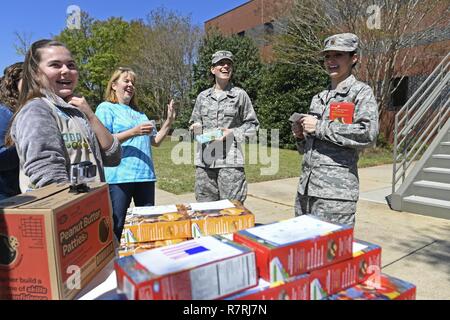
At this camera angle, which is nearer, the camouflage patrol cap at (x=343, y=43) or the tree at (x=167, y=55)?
the camouflage patrol cap at (x=343, y=43)

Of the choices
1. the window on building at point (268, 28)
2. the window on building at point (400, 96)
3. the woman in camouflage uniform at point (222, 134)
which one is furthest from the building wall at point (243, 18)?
the woman in camouflage uniform at point (222, 134)

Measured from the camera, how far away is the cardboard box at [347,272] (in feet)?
3.92

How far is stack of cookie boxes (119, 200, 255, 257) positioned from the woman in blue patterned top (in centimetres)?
103

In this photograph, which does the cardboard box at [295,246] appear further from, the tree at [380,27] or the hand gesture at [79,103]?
the tree at [380,27]

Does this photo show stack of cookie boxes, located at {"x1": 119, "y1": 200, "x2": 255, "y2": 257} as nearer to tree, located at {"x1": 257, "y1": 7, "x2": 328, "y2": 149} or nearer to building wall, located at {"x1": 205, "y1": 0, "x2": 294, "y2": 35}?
tree, located at {"x1": 257, "y1": 7, "x2": 328, "y2": 149}

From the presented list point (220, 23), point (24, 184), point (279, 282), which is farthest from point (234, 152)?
point (220, 23)

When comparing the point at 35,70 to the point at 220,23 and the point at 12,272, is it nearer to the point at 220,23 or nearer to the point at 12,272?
the point at 12,272

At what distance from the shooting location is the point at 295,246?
1.16m

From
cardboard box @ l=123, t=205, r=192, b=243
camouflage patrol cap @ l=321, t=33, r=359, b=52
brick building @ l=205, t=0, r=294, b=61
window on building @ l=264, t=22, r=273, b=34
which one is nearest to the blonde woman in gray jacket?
cardboard box @ l=123, t=205, r=192, b=243

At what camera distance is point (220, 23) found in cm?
2622

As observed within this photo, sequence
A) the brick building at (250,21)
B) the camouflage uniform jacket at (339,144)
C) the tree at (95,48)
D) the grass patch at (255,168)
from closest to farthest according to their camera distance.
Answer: the camouflage uniform jacket at (339,144) < the grass patch at (255,168) < the brick building at (250,21) < the tree at (95,48)

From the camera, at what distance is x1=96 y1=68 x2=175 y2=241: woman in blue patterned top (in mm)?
2809

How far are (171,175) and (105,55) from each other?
74.5ft

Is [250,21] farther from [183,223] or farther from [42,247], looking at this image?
[42,247]
